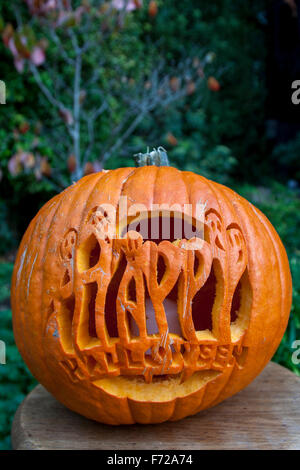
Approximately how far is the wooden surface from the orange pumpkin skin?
6cm

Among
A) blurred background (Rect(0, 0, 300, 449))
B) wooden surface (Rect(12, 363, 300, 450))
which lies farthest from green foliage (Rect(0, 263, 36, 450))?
wooden surface (Rect(12, 363, 300, 450))

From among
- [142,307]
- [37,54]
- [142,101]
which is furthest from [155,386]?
[142,101]

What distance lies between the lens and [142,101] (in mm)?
3771

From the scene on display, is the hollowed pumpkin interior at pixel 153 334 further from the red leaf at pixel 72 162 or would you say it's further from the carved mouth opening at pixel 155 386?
the red leaf at pixel 72 162

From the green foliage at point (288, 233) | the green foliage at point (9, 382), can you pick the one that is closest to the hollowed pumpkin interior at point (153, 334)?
the green foliage at point (9, 382)

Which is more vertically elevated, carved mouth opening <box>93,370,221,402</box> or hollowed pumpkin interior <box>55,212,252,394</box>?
hollowed pumpkin interior <box>55,212,252,394</box>

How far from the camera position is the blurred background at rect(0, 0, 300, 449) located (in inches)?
113

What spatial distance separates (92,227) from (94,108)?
318 cm

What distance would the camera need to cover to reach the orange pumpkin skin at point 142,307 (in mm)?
998

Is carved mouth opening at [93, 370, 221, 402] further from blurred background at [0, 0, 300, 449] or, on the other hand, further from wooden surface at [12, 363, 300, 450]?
blurred background at [0, 0, 300, 449]

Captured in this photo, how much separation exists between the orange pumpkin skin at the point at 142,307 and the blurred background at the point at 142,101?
720 mm

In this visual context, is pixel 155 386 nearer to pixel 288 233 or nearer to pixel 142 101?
pixel 288 233

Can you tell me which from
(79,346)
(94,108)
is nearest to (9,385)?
(79,346)

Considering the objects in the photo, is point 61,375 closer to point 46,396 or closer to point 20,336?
point 20,336
